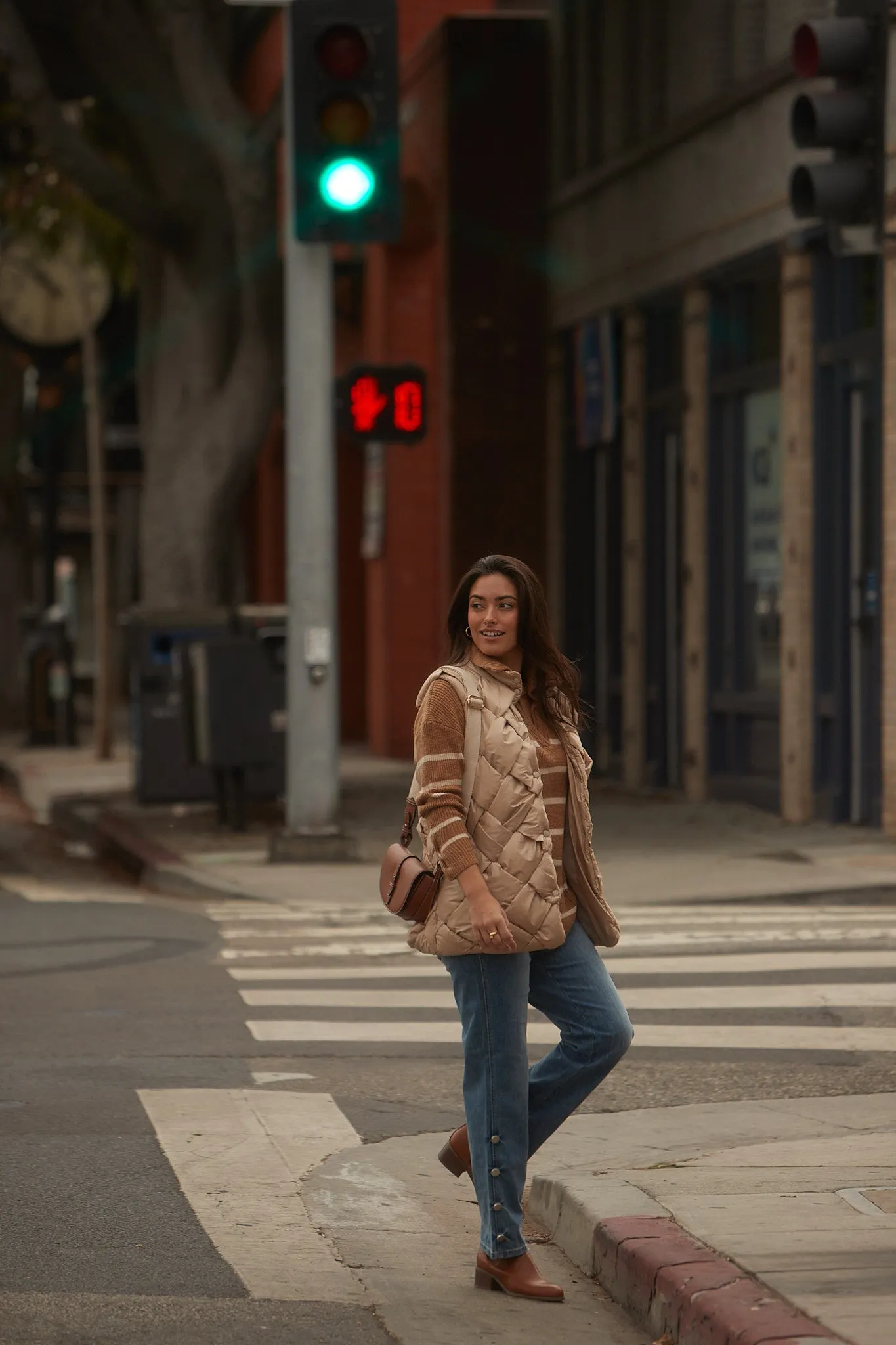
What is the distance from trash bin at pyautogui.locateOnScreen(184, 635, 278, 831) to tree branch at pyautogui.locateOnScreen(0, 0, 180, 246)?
419cm

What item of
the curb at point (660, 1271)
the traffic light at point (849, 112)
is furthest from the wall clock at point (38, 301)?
the curb at point (660, 1271)

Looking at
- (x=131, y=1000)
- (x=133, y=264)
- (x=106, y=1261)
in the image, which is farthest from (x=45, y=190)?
(x=106, y=1261)

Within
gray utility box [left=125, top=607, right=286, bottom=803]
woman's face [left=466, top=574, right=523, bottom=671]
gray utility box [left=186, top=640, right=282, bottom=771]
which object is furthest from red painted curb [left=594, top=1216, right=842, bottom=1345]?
gray utility box [left=125, top=607, right=286, bottom=803]

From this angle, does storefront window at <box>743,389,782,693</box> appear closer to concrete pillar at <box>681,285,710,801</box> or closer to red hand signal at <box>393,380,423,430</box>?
concrete pillar at <box>681,285,710,801</box>

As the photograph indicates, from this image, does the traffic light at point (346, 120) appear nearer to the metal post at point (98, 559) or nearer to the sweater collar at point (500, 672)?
the sweater collar at point (500, 672)

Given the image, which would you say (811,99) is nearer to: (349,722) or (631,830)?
(631,830)


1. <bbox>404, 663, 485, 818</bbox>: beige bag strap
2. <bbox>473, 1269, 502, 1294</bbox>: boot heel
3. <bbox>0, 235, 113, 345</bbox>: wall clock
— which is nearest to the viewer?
<bbox>404, 663, 485, 818</bbox>: beige bag strap

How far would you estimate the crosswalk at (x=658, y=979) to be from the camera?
8.92 m

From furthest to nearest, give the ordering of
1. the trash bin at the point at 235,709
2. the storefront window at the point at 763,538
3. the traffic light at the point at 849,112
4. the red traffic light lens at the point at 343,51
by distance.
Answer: the storefront window at the point at 763,538 → the trash bin at the point at 235,709 → the red traffic light lens at the point at 343,51 → the traffic light at the point at 849,112

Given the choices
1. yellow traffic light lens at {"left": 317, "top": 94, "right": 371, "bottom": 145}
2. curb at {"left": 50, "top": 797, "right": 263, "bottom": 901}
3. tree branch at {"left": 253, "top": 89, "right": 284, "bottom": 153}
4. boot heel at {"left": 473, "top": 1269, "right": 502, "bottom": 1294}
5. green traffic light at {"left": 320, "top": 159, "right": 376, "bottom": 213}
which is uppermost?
tree branch at {"left": 253, "top": 89, "right": 284, "bottom": 153}

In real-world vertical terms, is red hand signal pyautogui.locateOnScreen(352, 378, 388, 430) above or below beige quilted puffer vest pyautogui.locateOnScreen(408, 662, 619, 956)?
above

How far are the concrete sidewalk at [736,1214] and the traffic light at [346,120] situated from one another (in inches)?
311

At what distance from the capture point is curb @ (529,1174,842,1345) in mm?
4945

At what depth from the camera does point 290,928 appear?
40.1 ft
